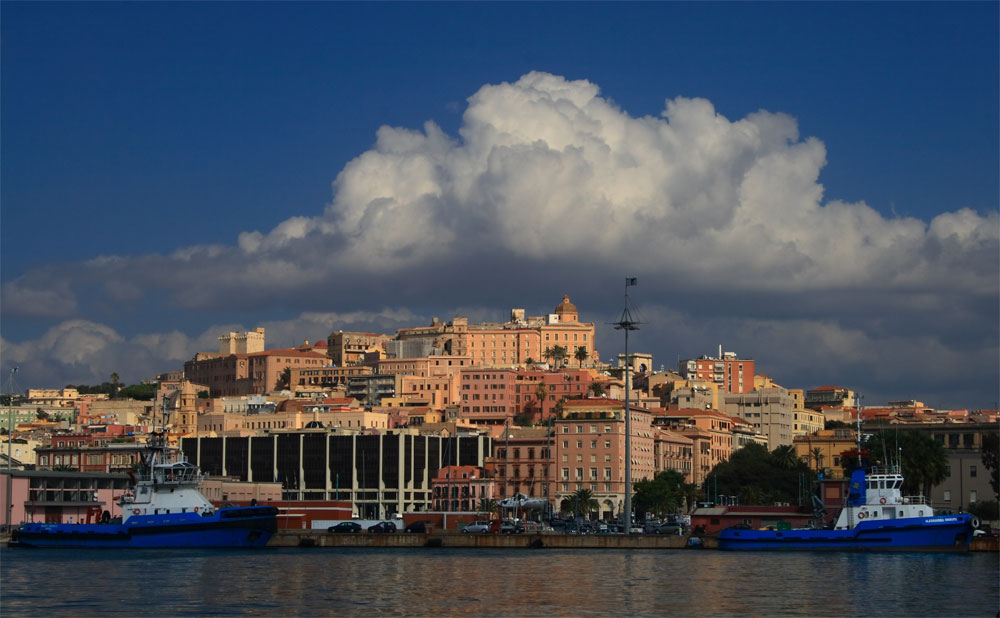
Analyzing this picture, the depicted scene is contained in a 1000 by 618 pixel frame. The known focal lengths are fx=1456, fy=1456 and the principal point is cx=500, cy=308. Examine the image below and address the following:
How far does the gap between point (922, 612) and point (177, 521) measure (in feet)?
165

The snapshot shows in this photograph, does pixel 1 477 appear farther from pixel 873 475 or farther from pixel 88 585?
pixel 873 475

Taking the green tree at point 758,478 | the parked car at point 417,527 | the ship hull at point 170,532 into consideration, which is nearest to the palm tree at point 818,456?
the green tree at point 758,478

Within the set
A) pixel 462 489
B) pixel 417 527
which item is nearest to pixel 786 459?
pixel 462 489

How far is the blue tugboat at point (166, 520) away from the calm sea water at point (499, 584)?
326 centimetres

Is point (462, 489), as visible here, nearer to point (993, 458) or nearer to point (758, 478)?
point (758, 478)

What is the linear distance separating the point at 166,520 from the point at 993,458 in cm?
7571

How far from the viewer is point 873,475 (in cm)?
8275

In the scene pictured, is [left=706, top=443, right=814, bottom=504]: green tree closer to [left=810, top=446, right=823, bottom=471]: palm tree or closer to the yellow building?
[left=810, top=446, right=823, bottom=471]: palm tree

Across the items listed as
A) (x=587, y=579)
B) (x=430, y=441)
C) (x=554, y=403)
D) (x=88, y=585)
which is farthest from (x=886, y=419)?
(x=88, y=585)

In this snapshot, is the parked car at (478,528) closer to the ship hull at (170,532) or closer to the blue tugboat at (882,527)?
the ship hull at (170,532)

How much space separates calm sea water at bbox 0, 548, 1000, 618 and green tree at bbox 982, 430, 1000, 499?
4475cm

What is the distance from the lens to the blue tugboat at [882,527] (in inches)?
3201

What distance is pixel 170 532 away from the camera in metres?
88.2

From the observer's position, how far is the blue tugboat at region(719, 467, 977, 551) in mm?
81312
